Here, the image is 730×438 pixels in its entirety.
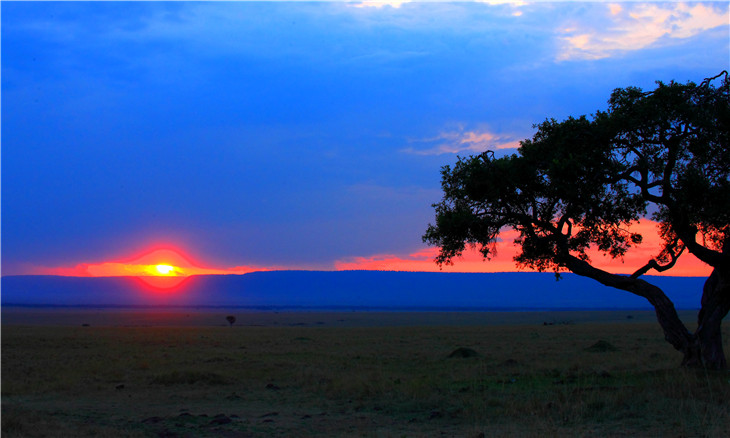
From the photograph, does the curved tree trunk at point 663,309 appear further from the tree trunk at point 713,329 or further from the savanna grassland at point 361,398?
the savanna grassland at point 361,398

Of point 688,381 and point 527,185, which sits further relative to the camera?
point 527,185

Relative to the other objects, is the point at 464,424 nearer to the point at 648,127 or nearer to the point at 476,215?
the point at 476,215

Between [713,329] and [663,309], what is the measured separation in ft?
4.72

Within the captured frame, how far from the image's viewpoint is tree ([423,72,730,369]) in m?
17.8

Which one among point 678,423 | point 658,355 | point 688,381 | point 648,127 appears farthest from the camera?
point 658,355

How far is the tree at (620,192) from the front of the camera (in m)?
17.8

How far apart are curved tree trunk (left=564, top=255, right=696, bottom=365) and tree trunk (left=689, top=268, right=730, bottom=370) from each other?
0.18m

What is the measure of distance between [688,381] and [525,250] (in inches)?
234

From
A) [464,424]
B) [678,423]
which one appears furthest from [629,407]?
[464,424]

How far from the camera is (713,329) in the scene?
59.2 feet

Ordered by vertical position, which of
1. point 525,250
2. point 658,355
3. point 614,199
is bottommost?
point 658,355

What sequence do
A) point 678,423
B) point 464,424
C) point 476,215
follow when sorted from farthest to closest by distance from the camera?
1. point 476,215
2. point 464,424
3. point 678,423

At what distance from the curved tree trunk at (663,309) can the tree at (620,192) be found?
3cm

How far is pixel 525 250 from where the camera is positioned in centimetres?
1984
